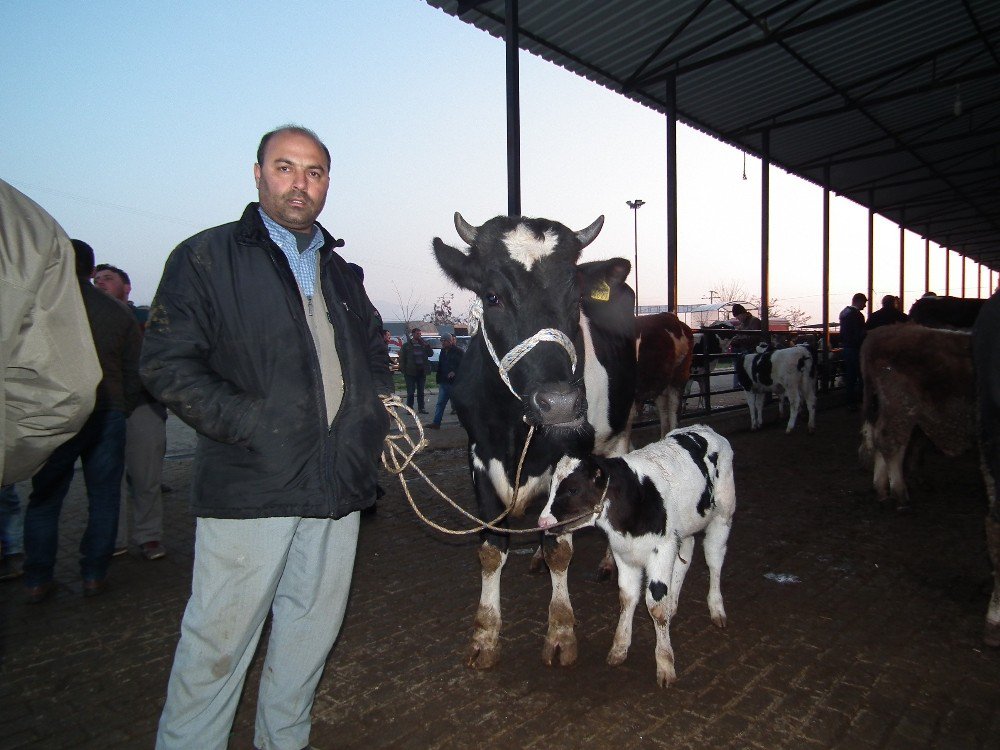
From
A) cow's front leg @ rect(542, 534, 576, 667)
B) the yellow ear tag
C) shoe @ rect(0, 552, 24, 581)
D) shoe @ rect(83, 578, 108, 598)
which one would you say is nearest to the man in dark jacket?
cow's front leg @ rect(542, 534, 576, 667)

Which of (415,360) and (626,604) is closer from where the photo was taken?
(626,604)

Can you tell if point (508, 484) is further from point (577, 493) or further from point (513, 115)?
point (513, 115)

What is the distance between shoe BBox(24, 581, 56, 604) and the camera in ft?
13.8

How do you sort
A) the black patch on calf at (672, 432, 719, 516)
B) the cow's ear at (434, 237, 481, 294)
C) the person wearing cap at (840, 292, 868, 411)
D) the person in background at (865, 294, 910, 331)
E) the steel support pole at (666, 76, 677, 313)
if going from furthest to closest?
the person wearing cap at (840, 292, 868, 411) → the person in background at (865, 294, 910, 331) → the steel support pole at (666, 76, 677, 313) → the black patch on calf at (672, 432, 719, 516) → the cow's ear at (434, 237, 481, 294)

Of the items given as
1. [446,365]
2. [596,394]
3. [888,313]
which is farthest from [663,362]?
[888,313]

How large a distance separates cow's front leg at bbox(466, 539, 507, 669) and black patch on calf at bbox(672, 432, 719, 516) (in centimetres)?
118

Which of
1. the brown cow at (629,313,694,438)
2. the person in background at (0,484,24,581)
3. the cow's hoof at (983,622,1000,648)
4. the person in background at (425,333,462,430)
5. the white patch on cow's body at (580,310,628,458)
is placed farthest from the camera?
the person in background at (425,333,462,430)

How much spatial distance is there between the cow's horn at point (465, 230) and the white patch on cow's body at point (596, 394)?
99 cm

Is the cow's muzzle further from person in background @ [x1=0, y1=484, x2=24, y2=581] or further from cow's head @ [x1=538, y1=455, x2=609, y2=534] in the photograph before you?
person in background @ [x1=0, y1=484, x2=24, y2=581]

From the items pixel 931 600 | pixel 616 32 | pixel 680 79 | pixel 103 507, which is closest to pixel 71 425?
pixel 103 507

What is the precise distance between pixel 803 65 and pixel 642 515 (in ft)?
39.5

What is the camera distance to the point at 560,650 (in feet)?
11.2

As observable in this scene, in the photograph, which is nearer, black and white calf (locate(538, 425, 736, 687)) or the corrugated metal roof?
black and white calf (locate(538, 425, 736, 687))

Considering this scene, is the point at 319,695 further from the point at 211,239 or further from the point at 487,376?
the point at 211,239
